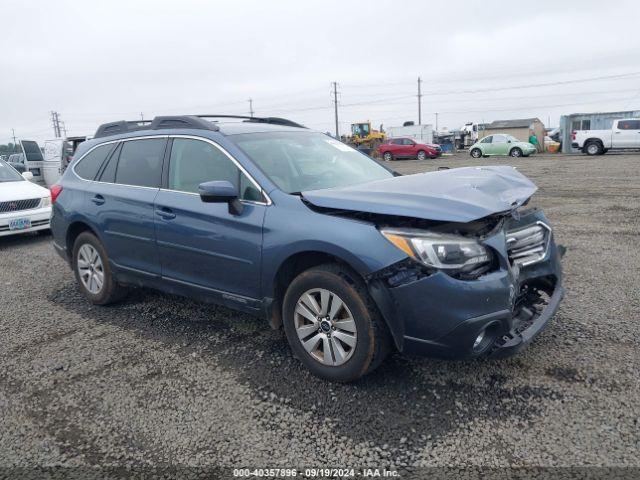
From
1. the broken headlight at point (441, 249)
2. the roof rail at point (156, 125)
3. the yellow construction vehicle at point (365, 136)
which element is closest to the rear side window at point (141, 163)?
the roof rail at point (156, 125)

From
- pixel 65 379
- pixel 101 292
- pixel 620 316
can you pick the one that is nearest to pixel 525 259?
pixel 620 316

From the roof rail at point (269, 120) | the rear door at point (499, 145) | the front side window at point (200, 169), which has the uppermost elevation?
the roof rail at point (269, 120)

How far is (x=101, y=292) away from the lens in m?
4.77

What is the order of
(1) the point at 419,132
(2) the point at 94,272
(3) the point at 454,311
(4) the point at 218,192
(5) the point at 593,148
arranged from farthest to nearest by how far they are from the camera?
(1) the point at 419,132
(5) the point at 593,148
(2) the point at 94,272
(4) the point at 218,192
(3) the point at 454,311

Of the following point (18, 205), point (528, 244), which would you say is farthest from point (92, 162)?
point (18, 205)

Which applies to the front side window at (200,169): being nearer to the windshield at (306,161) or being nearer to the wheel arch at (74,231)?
the windshield at (306,161)

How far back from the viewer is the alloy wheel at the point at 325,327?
3023 millimetres

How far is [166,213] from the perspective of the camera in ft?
13.0

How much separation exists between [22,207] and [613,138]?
2810 centimetres

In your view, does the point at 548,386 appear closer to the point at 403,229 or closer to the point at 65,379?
the point at 403,229

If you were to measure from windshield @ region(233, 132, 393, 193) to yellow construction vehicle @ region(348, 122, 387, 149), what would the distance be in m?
37.7

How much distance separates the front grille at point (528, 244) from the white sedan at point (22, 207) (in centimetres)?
717

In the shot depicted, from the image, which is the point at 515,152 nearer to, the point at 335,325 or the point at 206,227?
the point at 206,227

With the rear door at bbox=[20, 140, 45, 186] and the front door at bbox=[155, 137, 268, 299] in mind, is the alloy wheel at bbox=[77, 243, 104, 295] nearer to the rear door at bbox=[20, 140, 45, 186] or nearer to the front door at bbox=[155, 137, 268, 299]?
the front door at bbox=[155, 137, 268, 299]
